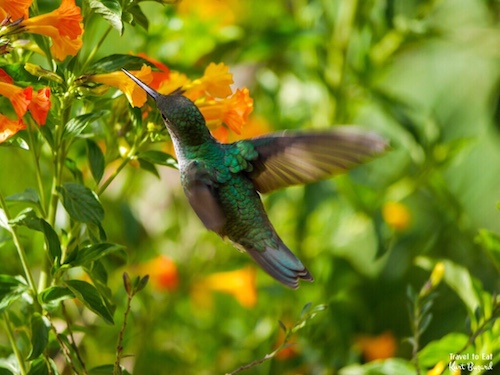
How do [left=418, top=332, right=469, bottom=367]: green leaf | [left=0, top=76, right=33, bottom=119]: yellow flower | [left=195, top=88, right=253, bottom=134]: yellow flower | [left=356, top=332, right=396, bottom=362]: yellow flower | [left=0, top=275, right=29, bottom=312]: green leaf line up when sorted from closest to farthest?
[left=0, top=76, right=33, bottom=119]: yellow flower, [left=0, top=275, right=29, bottom=312]: green leaf, [left=195, top=88, right=253, bottom=134]: yellow flower, [left=418, top=332, right=469, bottom=367]: green leaf, [left=356, top=332, right=396, bottom=362]: yellow flower

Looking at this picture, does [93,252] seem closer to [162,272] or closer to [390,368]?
[390,368]

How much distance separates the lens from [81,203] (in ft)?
3.47

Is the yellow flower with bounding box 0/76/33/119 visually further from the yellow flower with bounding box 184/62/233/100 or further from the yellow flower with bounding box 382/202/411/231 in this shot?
the yellow flower with bounding box 382/202/411/231

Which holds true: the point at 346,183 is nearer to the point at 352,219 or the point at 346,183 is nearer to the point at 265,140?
the point at 352,219

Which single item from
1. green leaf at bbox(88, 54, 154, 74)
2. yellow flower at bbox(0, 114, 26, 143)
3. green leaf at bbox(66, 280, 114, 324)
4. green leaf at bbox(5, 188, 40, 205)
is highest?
green leaf at bbox(88, 54, 154, 74)

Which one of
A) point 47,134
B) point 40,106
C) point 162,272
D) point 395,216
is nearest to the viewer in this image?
point 40,106

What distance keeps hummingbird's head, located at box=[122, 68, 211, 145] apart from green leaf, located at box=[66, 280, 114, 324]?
0.25m

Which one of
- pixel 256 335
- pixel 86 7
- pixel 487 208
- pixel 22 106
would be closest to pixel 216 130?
pixel 86 7

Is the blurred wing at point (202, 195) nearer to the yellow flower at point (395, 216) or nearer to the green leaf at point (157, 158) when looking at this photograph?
the green leaf at point (157, 158)

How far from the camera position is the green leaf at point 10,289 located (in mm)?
1066

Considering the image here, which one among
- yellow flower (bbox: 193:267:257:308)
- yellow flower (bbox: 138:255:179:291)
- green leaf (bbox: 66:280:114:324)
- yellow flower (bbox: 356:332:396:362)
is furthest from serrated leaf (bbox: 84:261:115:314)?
yellow flower (bbox: 356:332:396:362)

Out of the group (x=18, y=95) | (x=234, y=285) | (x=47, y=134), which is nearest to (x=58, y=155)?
(x=47, y=134)

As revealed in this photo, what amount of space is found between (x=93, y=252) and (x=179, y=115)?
0.23 m

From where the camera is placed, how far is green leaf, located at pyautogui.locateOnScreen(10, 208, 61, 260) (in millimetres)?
1039
